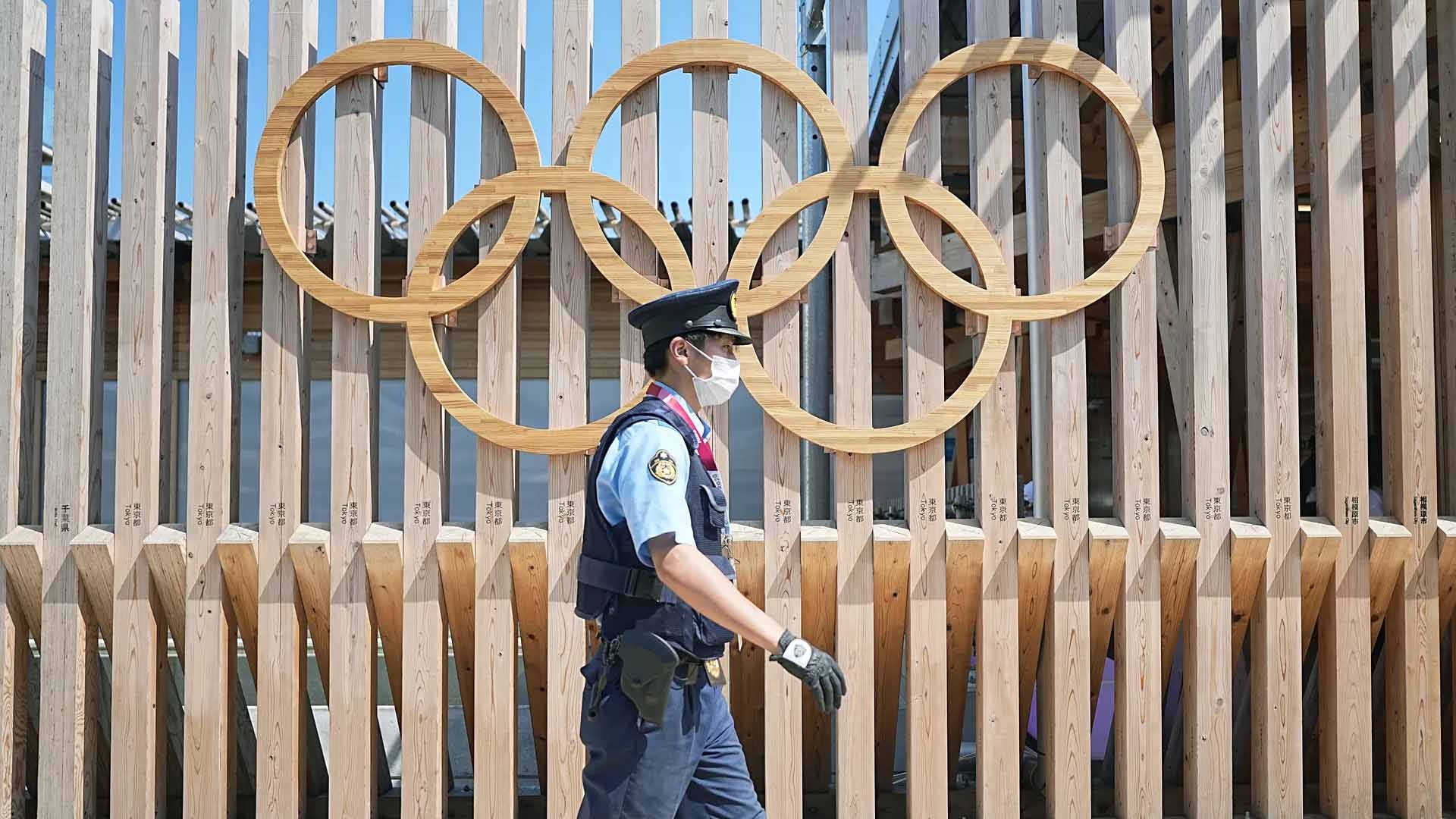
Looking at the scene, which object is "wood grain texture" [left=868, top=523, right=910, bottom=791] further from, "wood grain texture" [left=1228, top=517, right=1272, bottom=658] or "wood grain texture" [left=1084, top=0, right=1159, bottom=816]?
"wood grain texture" [left=1228, top=517, right=1272, bottom=658]

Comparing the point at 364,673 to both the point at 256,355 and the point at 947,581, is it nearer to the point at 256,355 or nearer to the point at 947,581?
the point at 947,581

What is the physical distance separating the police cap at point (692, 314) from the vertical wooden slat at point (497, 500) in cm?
130

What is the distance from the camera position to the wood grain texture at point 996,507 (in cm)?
400

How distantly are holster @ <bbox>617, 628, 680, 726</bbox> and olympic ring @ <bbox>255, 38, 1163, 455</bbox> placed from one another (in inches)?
56.0

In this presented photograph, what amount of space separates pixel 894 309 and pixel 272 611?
623 centimetres

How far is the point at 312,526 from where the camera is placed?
4.01m

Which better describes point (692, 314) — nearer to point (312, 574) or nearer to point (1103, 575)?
point (312, 574)

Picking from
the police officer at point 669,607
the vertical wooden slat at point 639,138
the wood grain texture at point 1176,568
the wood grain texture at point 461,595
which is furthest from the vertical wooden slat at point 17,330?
the wood grain texture at point 1176,568

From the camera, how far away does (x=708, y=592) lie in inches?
94.7

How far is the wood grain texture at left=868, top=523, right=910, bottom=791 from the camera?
13.0 ft

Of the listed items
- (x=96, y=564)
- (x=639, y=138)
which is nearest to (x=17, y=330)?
(x=96, y=564)

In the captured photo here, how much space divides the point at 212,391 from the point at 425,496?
0.85m

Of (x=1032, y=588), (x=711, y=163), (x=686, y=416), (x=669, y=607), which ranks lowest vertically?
(x=1032, y=588)

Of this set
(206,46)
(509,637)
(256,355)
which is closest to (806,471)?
(509,637)
